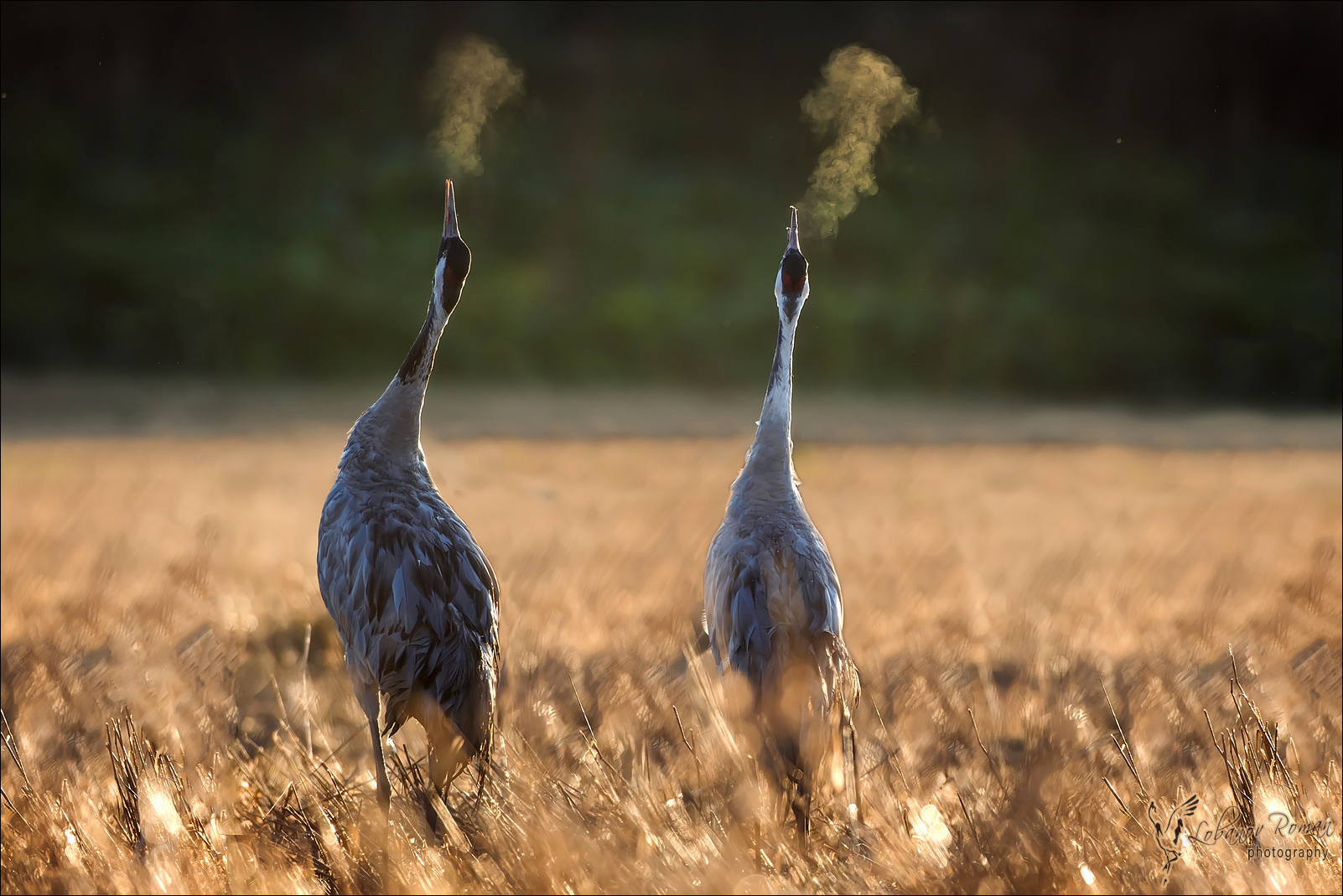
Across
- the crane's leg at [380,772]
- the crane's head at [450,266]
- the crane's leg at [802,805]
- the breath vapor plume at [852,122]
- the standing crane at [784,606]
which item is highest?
the breath vapor plume at [852,122]

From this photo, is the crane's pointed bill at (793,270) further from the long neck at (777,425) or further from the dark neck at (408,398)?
the dark neck at (408,398)

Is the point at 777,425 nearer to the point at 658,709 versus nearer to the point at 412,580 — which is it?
the point at 658,709

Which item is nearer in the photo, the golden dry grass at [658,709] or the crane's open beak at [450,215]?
the golden dry grass at [658,709]

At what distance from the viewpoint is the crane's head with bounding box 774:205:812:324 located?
5.24 m

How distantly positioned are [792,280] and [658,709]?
228 cm

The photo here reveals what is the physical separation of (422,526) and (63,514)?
9.19 meters

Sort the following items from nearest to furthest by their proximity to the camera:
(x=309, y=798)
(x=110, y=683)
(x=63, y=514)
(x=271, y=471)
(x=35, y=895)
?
(x=35, y=895) → (x=309, y=798) → (x=110, y=683) → (x=63, y=514) → (x=271, y=471)

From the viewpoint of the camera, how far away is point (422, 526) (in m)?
4.73

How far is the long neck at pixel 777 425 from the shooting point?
5.24 m

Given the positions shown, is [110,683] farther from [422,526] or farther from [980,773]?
[980,773]

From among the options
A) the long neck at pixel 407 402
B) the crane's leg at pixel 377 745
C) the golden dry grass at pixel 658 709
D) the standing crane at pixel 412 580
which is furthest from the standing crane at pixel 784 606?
the long neck at pixel 407 402

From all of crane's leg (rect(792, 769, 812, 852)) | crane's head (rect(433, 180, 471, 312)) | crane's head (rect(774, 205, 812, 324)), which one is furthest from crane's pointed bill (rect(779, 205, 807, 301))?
crane's leg (rect(792, 769, 812, 852))

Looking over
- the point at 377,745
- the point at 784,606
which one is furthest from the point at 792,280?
the point at 377,745

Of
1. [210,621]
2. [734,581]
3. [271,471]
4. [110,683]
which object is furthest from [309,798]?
[271,471]
